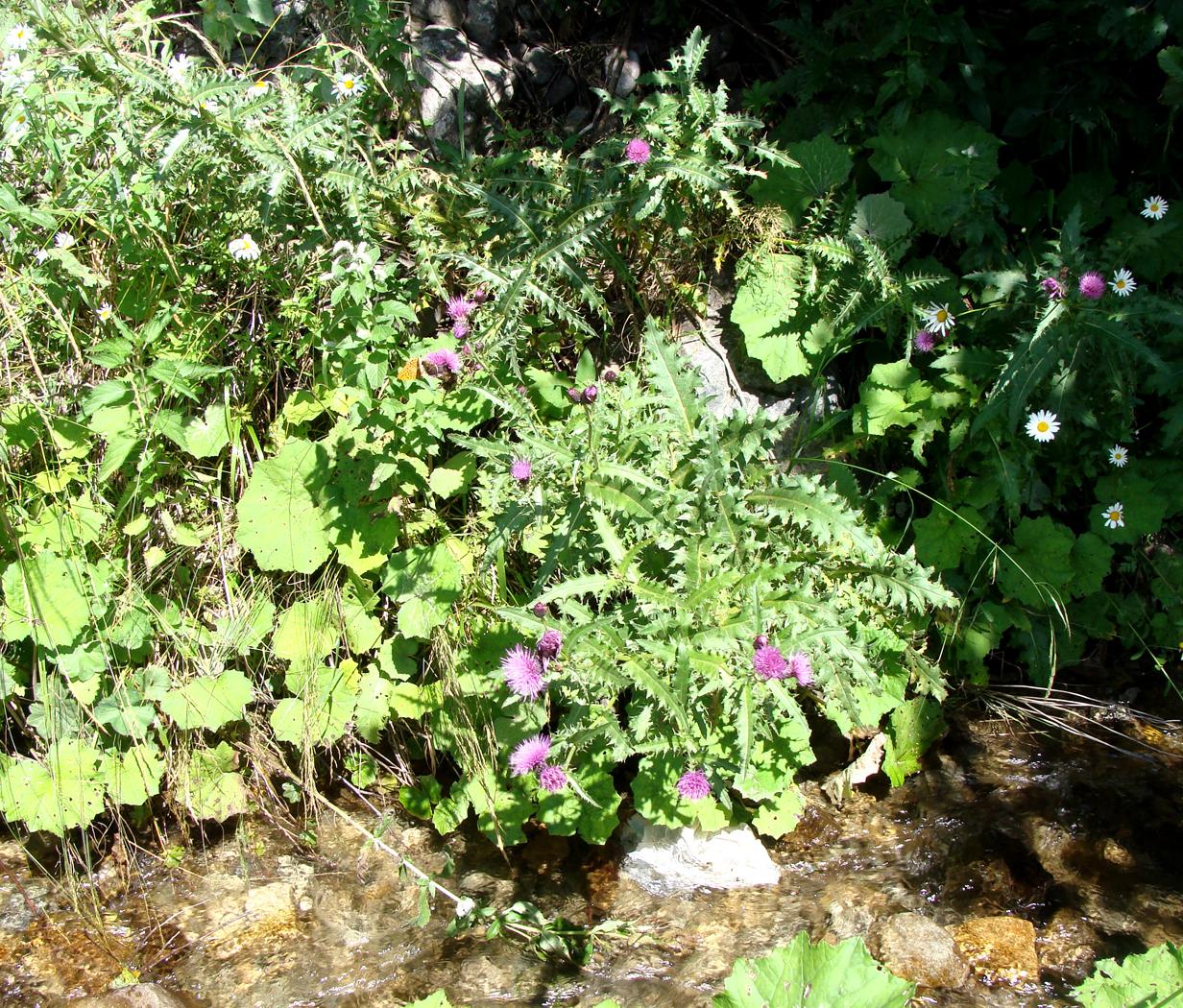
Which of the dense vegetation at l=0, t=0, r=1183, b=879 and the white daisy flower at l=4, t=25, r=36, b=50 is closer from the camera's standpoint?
the dense vegetation at l=0, t=0, r=1183, b=879

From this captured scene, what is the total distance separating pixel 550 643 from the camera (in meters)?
2.21

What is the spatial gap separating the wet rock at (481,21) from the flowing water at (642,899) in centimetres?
277

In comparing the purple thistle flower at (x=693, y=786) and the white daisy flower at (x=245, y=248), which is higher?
the white daisy flower at (x=245, y=248)

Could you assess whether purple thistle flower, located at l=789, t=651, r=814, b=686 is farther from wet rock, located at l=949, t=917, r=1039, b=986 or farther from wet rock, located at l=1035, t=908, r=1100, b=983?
wet rock, located at l=1035, t=908, r=1100, b=983

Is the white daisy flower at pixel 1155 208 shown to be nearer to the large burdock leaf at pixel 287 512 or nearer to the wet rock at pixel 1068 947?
the wet rock at pixel 1068 947

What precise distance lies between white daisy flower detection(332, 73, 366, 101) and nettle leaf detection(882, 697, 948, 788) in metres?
2.37

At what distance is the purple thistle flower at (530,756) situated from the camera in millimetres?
2307

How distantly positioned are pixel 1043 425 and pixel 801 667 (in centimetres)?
106

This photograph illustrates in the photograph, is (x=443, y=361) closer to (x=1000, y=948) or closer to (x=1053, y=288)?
(x=1053, y=288)

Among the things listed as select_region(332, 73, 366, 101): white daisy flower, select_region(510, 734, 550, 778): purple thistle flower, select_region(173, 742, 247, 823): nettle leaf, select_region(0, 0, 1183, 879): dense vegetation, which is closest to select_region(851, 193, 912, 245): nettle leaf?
select_region(0, 0, 1183, 879): dense vegetation

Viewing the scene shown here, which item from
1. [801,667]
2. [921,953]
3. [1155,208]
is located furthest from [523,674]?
[1155,208]

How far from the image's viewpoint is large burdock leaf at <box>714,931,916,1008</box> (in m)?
1.82

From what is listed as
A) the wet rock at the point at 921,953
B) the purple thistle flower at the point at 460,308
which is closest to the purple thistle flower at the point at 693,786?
the wet rock at the point at 921,953

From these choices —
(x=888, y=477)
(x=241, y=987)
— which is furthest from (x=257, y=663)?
(x=888, y=477)
